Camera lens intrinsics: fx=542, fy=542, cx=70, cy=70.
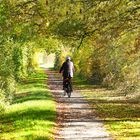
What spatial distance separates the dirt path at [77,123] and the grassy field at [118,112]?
14.9 inches

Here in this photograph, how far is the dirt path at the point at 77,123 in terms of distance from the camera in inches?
688

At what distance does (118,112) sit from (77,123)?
469 centimetres

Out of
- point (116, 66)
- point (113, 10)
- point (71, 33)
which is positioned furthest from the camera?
point (116, 66)

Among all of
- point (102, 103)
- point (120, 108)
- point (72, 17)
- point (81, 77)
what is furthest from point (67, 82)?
point (81, 77)

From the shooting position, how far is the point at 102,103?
29266 millimetres

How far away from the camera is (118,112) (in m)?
25.0

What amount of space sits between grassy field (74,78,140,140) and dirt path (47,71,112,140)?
1.24 ft

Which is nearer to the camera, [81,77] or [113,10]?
[113,10]

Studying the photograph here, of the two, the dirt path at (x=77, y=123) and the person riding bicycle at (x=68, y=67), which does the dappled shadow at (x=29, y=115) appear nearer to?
the dirt path at (x=77, y=123)

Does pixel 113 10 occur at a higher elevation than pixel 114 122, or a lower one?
higher

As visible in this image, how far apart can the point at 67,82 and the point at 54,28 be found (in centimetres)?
900

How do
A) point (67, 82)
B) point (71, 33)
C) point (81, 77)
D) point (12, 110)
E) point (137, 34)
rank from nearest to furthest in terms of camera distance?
1. point (71, 33)
2. point (137, 34)
3. point (12, 110)
4. point (67, 82)
5. point (81, 77)

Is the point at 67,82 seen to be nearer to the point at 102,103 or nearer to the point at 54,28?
the point at 102,103

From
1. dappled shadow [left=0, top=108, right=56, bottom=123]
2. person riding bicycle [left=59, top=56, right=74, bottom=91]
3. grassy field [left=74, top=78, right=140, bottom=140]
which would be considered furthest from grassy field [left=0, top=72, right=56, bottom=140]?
grassy field [left=74, top=78, right=140, bottom=140]
